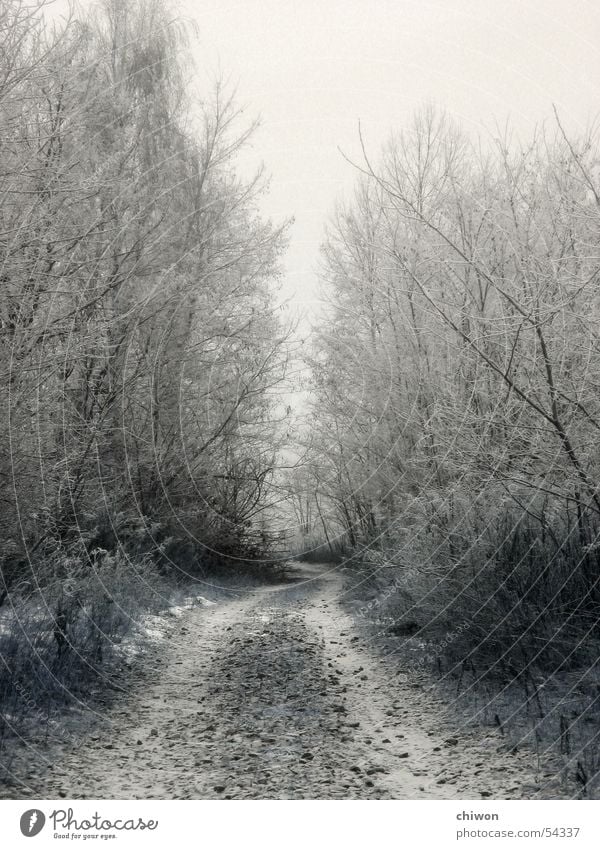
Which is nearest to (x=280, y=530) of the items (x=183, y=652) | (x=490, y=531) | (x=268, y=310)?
(x=268, y=310)

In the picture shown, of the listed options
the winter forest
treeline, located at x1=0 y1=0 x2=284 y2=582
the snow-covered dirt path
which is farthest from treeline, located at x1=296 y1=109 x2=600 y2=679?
treeline, located at x1=0 y1=0 x2=284 y2=582

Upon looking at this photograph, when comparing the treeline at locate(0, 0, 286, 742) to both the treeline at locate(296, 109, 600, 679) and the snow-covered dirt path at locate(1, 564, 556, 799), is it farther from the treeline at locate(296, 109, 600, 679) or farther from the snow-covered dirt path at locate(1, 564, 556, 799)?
the treeline at locate(296, 109, 600, 679)

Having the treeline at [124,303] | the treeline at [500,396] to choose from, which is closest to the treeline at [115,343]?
the treeline at [124,303]

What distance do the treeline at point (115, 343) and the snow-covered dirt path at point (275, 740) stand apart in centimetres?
75

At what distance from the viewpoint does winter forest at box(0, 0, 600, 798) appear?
4.90 metres

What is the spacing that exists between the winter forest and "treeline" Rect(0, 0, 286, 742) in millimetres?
61

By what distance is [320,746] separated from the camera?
16.1 ft

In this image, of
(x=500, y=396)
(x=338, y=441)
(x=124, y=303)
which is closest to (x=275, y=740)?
(x=500, y=396)

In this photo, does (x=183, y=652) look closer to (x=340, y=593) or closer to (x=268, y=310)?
(x=340, y=593)

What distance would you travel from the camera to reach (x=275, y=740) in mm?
5035

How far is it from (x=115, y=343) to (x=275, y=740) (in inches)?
239

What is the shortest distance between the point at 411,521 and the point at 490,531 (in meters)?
2.98

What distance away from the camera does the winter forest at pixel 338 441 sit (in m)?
4.90
